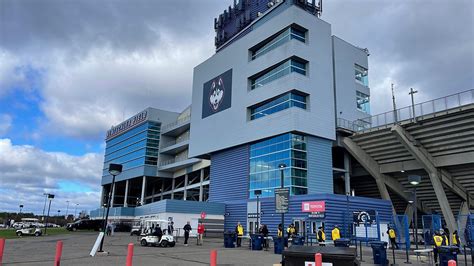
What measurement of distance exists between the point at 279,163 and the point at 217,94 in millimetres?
14870

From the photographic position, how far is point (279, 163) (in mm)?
38438

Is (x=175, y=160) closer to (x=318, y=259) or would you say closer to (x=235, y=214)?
(x=235, y=214)

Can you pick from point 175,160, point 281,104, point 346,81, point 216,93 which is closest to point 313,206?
point 281,104

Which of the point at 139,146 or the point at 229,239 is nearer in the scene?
the point at 229,239

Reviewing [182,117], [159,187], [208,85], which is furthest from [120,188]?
[208,85]

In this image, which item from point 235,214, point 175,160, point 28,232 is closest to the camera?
point 28,232

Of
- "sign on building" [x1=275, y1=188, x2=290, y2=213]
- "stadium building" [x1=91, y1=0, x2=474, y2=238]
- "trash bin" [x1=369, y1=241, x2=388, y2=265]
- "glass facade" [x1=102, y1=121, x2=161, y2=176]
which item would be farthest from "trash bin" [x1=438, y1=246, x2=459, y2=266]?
"glass facade" [x1=102, y1=121, x2=161, y2=176]

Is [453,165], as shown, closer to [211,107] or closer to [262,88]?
[262,88]

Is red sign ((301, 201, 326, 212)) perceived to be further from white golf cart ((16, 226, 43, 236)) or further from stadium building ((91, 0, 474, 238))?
white golf cart ((16, 226, 43, 236))

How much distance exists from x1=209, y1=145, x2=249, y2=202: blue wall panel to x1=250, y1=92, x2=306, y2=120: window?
4403 mm

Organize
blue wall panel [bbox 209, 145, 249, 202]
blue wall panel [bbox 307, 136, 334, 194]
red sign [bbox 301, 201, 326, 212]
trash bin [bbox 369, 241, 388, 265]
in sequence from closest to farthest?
trash bin [bbox 369, 241, 388, 265], red sign [bbox 301, 201, 326, 212], blue wall panel [bbox 307, 136, 334, 194], blue wall panel [bbox 209, 145, 249, 202]

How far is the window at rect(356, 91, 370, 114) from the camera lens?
152 feet

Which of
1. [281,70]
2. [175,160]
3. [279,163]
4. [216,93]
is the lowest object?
[279,163]

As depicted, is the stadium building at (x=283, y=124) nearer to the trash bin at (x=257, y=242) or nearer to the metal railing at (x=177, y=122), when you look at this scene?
the trash bin at (x=257, y=242)
